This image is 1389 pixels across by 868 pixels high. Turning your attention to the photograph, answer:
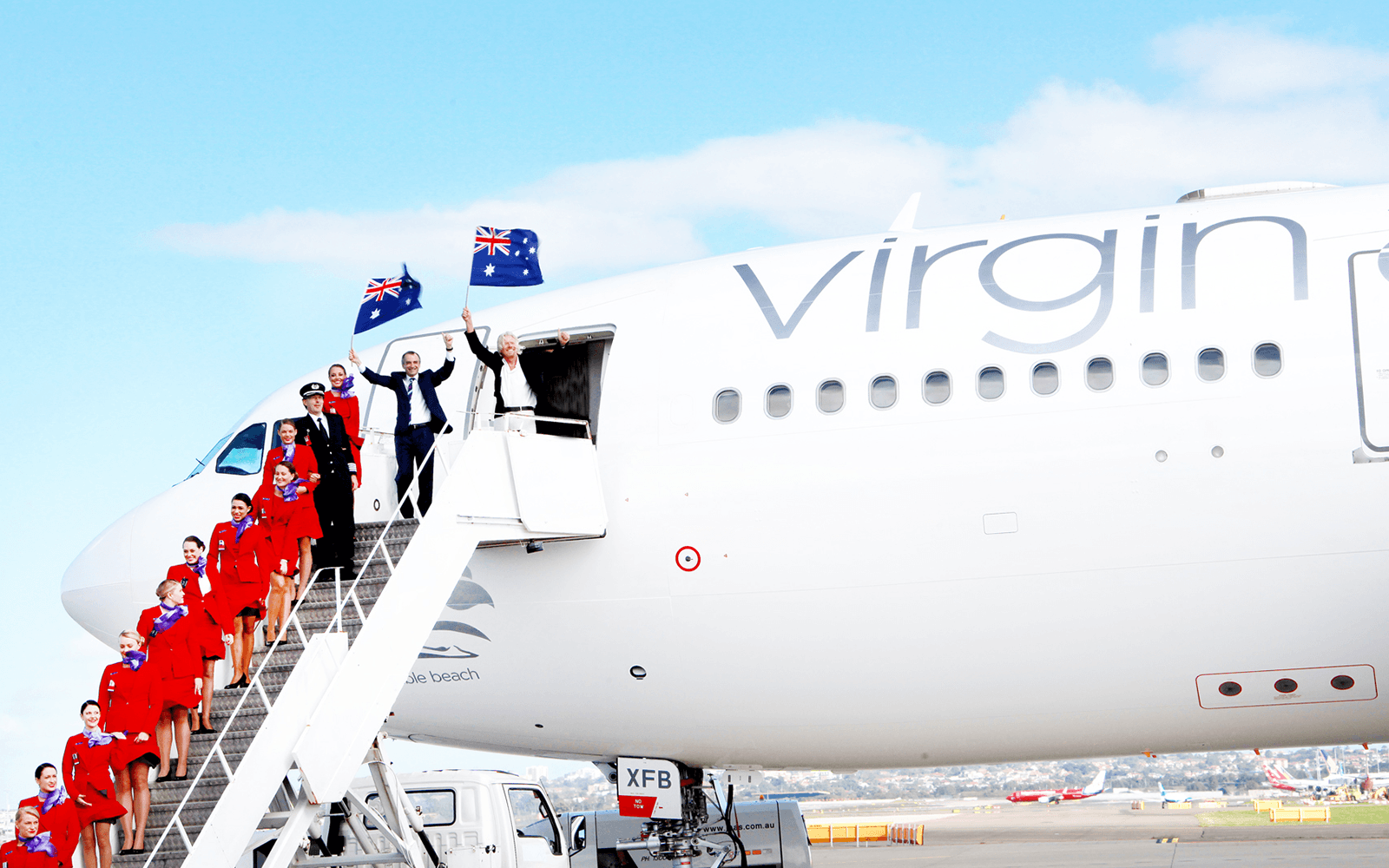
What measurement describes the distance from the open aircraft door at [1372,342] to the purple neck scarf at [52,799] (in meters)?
9.59

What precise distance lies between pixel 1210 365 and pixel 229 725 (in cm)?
756

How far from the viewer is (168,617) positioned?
9.02 metres

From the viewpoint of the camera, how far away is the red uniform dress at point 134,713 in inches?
342

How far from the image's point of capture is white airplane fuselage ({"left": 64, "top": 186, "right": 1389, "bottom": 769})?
9.12 metres

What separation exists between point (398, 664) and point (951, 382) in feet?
15.5

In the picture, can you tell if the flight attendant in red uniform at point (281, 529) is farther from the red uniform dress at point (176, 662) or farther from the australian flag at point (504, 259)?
the australian flag at point (504, 259)

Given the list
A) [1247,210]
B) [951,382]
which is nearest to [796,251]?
[951,382]

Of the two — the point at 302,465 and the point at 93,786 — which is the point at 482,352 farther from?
the point at 93,786

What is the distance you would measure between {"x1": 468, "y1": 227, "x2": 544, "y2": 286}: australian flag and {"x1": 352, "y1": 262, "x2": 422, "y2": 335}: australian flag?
2.72ft

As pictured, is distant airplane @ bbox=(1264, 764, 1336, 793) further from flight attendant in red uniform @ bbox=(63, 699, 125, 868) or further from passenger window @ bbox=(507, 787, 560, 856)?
flight attendant in red uniform @ bbox=(63, 699, 125, 868)

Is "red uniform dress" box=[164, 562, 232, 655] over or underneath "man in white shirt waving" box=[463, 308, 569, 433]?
underneath

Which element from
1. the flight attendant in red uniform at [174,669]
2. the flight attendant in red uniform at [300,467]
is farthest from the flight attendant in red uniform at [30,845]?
the flight attendant in red uniform at [300,467]

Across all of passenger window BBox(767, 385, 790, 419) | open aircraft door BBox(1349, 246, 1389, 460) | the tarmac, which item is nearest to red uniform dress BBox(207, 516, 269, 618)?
passenger window BBox(767, 385, 790, 419)

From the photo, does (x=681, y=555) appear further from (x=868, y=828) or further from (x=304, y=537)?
(x=868, y=828)
